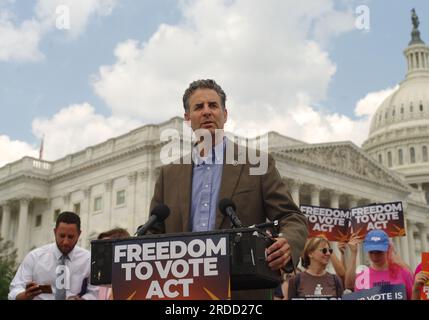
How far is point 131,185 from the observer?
5972cm

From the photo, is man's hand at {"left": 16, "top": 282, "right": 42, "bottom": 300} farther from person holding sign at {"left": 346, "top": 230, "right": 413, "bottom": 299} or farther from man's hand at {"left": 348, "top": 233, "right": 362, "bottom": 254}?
man's hand at {"left": 348, "top": 233, "right": 362, "bottom": 254}

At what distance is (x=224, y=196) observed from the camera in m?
4.72

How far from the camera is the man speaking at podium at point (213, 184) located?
185 inches

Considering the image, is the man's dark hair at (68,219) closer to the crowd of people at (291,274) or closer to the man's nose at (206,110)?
the crowd of people at (291,274)

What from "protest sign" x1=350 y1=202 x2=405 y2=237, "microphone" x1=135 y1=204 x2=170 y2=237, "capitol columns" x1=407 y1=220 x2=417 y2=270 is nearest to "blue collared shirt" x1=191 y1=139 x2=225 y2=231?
"microphone" x1=135 y1=204 x2=170 y2=237

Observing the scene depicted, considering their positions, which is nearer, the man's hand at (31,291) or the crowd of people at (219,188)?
the crowd of people at (219,188)

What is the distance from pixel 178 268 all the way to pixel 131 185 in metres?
56.4

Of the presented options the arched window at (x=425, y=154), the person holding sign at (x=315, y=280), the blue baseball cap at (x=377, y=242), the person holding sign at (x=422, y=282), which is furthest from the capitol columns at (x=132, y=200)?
the arched window at (x=425, y=154)

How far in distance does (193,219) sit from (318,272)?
20.6 feet

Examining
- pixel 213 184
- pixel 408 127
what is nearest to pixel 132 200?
pixel 213 184

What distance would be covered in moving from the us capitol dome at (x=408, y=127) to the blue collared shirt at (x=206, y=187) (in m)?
112

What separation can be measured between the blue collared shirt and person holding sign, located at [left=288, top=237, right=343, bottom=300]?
5.92 meters

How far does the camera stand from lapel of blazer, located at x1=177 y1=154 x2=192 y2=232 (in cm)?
479

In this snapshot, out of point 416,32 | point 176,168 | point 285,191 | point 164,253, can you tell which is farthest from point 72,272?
point 416,32
